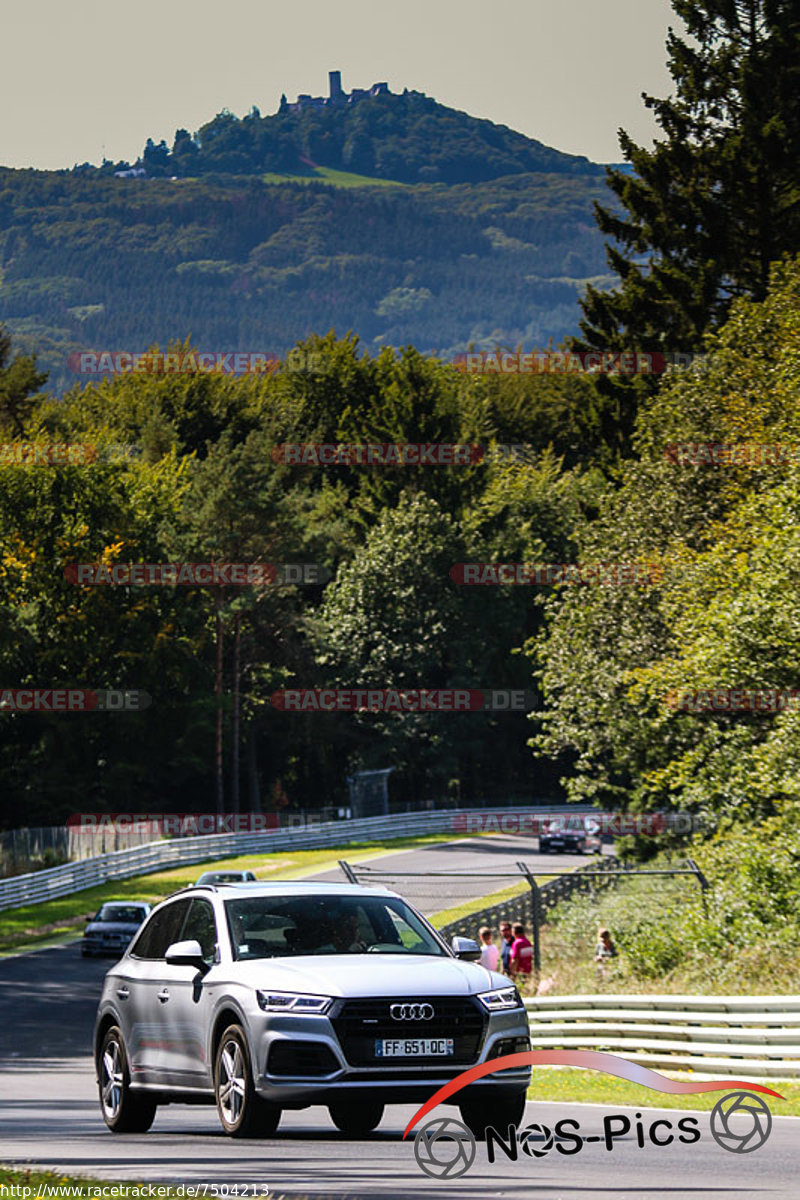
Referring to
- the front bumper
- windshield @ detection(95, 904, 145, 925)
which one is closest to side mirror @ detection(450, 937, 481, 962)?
the front bumper

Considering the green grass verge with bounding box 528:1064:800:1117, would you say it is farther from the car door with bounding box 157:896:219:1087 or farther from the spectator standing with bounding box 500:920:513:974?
the spectator standing with bounding box 500:920:513:974

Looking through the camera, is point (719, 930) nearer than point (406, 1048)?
No

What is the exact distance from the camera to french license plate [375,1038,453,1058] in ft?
33.9

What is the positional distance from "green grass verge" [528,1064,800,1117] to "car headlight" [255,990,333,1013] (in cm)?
555

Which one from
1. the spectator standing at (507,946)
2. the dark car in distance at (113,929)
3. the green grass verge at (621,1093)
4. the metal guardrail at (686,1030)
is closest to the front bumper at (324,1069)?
the green grass verge at (621,1093)

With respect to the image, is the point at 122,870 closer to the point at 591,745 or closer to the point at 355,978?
the point at 591,745

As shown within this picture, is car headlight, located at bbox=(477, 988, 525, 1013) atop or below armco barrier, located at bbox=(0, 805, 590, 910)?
atop

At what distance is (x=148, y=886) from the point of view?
5766 cm

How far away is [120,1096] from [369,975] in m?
2.81

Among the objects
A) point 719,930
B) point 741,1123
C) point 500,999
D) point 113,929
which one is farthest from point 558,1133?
point 113,929

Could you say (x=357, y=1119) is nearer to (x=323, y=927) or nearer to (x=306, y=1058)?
(x=323, y=927)

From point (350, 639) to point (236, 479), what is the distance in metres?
9.94

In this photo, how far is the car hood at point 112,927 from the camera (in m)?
42.2

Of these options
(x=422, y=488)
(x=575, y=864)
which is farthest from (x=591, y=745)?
(x=422, y=488)
